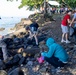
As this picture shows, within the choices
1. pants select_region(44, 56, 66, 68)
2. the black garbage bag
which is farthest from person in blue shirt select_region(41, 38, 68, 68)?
the black garbage bag

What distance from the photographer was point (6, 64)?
14.3 metres

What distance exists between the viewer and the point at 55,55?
429 inches

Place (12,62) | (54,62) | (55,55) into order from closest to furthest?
(55,55)
(54,62)
(12,62)

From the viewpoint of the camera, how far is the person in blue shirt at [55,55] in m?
10.7

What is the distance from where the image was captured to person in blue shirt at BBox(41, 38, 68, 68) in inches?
420

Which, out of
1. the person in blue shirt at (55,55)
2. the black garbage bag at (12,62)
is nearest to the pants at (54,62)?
the person in blue shirt at (55,55)

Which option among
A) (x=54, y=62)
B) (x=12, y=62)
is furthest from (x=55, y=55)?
(x=12, y=62)

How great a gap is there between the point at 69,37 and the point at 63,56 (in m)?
5.76

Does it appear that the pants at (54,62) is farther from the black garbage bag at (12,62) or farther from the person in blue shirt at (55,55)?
the black garbage bag at (12,62)

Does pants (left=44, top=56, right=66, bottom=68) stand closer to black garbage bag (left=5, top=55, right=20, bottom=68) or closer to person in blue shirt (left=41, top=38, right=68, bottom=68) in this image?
person in blue shirt (left=41, top=38, right=68, bottom=68)

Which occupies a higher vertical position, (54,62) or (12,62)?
(54,62)

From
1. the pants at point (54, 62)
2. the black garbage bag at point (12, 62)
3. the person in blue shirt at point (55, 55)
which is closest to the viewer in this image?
the person in blue shirt at point (55, 55)

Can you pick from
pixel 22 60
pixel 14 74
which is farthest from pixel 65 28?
pixel 14 74

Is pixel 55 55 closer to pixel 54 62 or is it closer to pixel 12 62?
pixel 54 62
